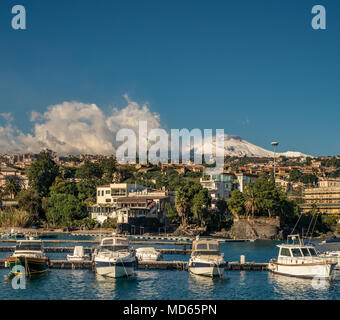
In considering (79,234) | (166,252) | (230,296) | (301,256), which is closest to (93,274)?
→ (230,296)

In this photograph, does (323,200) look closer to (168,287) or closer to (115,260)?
(115,260)

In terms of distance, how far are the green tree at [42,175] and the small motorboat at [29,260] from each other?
8125 centimetres

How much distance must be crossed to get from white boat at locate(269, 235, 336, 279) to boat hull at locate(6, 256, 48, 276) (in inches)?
740

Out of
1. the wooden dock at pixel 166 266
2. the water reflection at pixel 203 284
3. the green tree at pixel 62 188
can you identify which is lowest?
the water reflection at pixel 203 284

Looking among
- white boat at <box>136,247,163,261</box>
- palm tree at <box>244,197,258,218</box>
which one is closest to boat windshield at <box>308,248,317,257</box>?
white boat at <box>136,247,163,261</box>

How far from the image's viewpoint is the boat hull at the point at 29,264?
3819cm

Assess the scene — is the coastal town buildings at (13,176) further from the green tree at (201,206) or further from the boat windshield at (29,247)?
the boat windshield at (29,247)

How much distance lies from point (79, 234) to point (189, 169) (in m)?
101

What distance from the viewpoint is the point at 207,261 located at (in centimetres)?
3884

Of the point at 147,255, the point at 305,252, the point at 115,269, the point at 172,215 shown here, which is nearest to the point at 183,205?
the point at 172,215

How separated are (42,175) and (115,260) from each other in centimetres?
9193

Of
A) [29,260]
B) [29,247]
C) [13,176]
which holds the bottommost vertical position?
[29,260]

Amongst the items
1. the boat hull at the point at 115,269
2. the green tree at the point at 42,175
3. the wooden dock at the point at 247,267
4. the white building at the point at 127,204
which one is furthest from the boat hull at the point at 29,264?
the green tree at the point at 42,175
